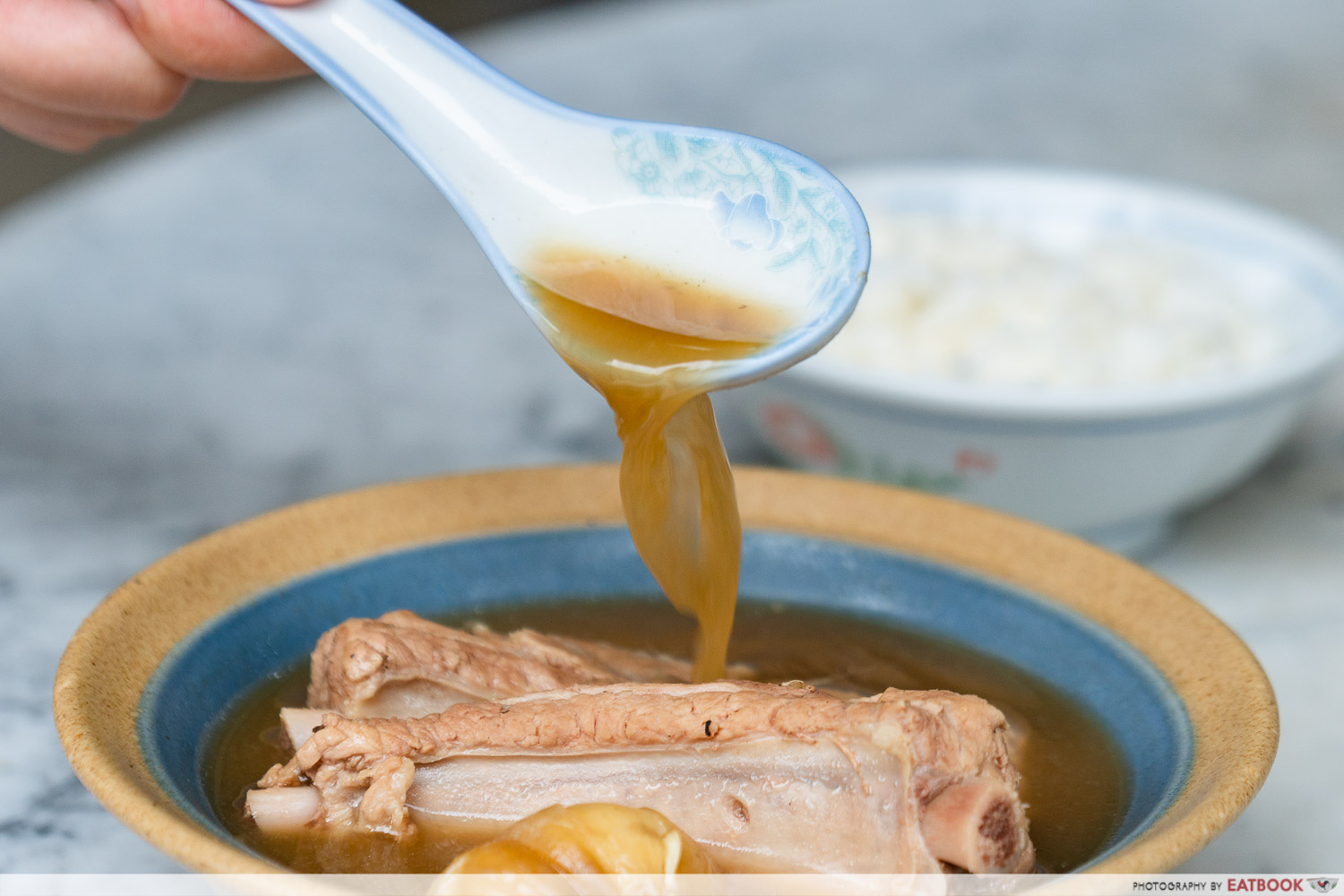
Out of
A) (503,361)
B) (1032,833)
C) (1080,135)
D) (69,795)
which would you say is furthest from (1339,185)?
(69,795)

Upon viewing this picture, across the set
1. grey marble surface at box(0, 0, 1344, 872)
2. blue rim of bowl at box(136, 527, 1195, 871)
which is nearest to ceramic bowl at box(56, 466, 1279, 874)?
blue rim of bowl at box(136, 527, 1195, 871)

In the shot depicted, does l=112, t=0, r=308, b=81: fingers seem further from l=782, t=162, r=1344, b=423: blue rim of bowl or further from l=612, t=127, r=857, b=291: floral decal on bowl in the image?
l=782, t=162, r=1344, b=423: blue rim of bowl

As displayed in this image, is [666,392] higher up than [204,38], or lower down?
lower down

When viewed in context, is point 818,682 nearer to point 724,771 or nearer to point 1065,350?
point 724,771

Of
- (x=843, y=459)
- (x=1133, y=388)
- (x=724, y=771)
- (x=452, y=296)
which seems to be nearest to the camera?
(x=724, y=771)

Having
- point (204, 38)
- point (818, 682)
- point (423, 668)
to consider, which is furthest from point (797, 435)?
point (204, 38)

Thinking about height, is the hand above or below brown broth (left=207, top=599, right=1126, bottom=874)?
above

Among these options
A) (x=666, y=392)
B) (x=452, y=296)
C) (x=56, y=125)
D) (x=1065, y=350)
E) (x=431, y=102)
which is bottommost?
(x=452, y=296)
